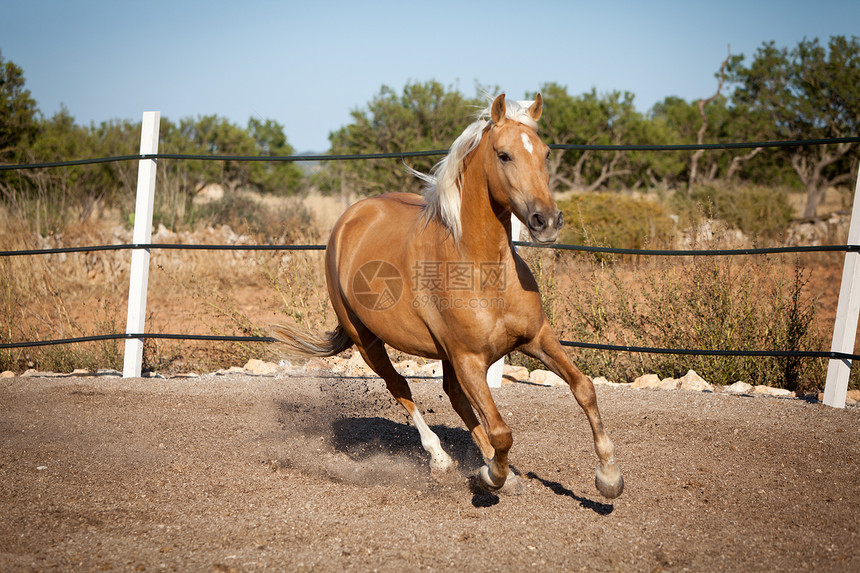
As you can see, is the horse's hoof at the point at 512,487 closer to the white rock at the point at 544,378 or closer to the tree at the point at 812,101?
the white rock at the point at 544,378

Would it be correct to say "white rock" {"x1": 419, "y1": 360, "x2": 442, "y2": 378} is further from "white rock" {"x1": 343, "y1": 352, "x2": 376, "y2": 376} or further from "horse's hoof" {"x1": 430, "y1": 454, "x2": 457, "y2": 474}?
"horse's hoof" {"x1": 430, "y1": 454, "x2": 457, "y2": 474}

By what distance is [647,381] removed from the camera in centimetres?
578

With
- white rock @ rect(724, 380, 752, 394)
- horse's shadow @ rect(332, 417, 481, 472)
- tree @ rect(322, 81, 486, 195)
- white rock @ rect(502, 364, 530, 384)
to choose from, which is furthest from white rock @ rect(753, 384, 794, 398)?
tree @ rect(322, 81, 486, 195)

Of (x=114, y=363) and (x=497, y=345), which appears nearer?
(x=497, y=345)

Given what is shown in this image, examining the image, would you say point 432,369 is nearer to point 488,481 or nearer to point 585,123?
point 488,481

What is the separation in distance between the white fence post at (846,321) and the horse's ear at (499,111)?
3184 mm

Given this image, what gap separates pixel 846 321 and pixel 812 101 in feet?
69.4

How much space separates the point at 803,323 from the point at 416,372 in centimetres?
323

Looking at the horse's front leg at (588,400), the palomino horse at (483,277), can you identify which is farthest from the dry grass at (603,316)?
the horse's front leg at (588,400)

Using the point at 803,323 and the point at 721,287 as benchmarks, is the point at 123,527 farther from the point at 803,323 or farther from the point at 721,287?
the point at 803,323

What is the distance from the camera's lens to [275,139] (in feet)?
100

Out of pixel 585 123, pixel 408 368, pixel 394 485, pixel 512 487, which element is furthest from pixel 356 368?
pixel 585 123

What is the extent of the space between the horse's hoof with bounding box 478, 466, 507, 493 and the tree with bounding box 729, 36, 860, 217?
70.4ft

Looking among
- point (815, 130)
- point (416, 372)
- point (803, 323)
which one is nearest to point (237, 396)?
point (416, 372)
